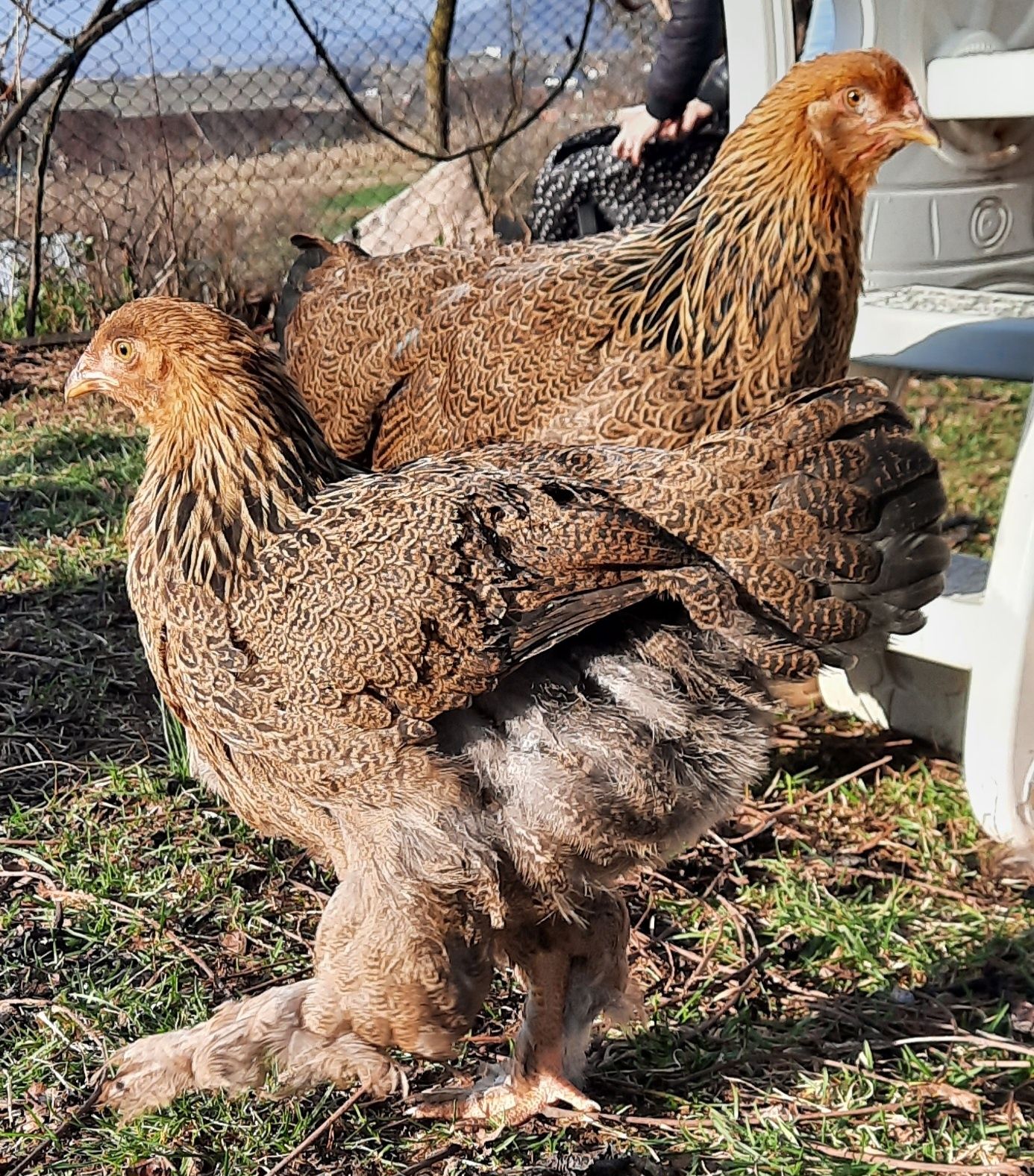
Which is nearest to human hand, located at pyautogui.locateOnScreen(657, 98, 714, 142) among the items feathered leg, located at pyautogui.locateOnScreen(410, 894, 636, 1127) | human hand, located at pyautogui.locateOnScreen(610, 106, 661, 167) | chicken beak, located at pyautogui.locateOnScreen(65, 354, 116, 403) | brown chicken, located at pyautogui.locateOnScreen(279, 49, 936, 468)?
human hand, located at pyautogui.locateOnScreen(610, 106, 661, 167)

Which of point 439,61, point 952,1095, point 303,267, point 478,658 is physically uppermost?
point 439,61

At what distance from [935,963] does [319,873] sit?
1.38m

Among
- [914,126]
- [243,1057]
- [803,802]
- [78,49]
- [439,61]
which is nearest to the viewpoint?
[243,1057]

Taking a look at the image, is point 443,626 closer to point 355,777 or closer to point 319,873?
point 355,777

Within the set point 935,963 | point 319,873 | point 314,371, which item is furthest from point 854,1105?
point 314,371

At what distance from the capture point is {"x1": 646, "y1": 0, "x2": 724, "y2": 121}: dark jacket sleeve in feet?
12.1

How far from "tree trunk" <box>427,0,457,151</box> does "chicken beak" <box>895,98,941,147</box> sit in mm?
5183

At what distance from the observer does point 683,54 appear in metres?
3.74

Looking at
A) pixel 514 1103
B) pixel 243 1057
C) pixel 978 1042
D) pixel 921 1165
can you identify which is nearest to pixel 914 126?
pixel 978 1042

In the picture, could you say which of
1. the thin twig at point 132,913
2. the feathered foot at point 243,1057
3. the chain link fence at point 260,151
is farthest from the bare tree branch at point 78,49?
the feathered foot at point 243,1057

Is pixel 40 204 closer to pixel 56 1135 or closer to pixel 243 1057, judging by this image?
→ pixel 56 1135

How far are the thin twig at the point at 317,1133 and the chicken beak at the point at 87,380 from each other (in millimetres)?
1328

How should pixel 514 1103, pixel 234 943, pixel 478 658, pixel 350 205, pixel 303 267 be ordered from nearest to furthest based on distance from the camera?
pixel 478 658
pixel 514 1103
pixel 234 943
pixel 303 267
pixel 350 205

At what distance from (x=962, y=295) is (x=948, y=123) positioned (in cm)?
46
